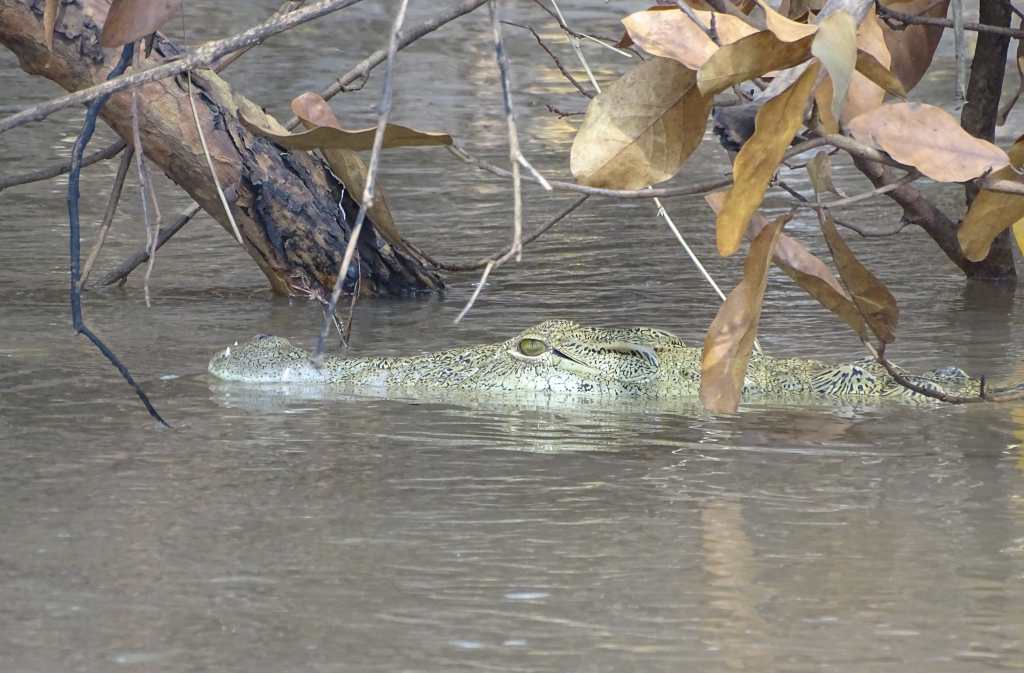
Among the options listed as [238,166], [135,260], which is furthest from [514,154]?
[135,260]

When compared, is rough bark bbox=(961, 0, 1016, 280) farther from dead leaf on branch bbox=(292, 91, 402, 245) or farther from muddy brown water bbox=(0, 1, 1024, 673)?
dead leaf on branch bbox=(292, 91, 402, 245)

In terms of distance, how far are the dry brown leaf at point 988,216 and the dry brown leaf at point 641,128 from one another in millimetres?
744

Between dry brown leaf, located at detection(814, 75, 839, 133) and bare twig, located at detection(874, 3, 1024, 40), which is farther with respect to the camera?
bare twig, located at detection(874, 3, 1024, 40)

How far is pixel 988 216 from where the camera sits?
140 inches

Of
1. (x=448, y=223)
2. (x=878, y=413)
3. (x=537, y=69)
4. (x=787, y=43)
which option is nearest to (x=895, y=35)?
(x=878, y=413)

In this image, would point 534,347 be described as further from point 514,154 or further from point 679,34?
point 514,154

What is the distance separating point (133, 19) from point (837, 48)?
1.55 meters

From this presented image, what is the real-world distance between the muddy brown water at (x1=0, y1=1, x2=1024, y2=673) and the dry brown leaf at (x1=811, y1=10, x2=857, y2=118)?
1084 mm

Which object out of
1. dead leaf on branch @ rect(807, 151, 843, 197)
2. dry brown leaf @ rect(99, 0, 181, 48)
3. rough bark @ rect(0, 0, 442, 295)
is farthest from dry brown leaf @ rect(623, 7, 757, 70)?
rough bark @ rect(0, 0, 442, 295)

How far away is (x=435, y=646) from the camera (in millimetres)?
3092

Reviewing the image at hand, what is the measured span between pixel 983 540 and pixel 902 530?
7.6 inches

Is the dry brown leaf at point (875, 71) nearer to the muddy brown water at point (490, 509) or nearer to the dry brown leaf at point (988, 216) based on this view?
the dry brown leaf at point (988, 216)

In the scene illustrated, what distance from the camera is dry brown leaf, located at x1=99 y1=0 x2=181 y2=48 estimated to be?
340 cm

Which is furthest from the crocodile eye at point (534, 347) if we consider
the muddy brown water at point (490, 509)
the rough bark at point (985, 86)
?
the rough bark at point (985, 86)
